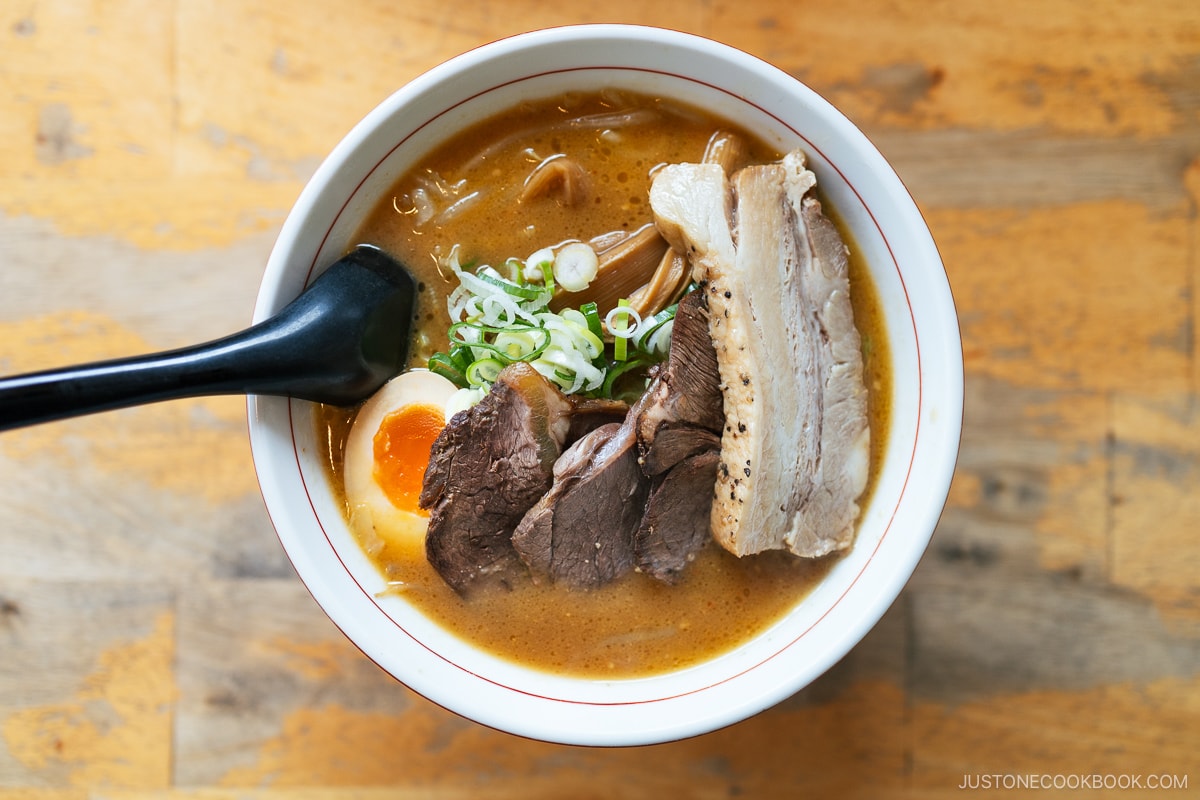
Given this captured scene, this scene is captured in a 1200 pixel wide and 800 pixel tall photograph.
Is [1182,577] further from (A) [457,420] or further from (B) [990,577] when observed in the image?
(A) [457,420]

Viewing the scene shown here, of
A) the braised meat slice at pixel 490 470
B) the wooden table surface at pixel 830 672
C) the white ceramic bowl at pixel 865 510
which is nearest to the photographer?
the white ceramic bowl at pixel 865 510

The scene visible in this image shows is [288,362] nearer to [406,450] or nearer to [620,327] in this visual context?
[406,450]

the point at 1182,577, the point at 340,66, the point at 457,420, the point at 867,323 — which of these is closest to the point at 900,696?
the point at 1182,577

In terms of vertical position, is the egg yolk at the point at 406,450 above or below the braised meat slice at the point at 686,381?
below

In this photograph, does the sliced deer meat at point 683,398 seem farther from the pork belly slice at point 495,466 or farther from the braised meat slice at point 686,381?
the pork belly slice at point 495,466

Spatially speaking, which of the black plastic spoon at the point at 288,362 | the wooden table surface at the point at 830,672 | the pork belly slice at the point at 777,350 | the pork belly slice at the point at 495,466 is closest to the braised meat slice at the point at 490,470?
the pork belly slice at the point at 495,466

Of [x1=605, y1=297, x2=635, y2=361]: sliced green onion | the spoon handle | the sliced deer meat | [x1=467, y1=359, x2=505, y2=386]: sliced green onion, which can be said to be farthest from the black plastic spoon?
the sliced deer meat

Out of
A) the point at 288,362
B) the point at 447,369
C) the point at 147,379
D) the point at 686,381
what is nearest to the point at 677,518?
the point at 686,381
